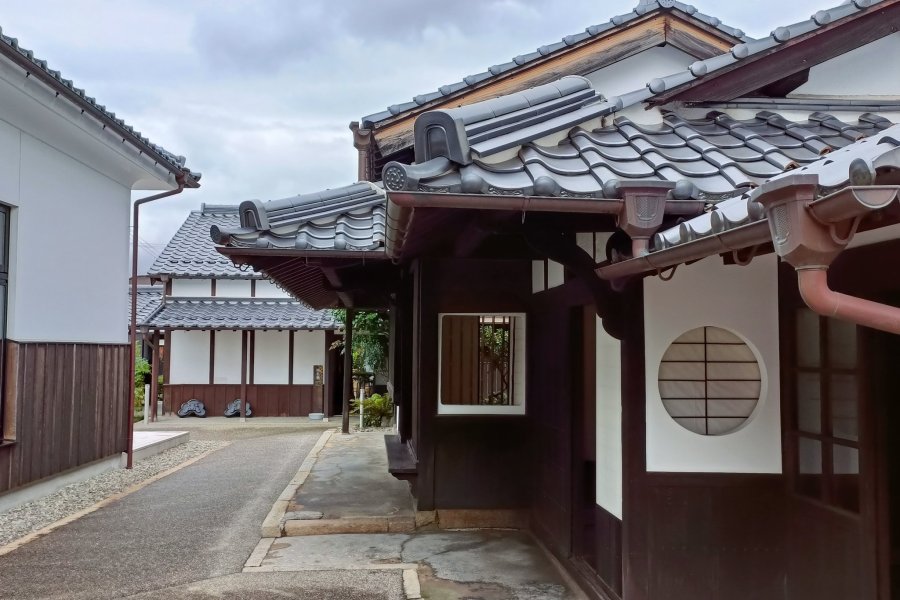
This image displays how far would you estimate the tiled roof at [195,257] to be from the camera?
76.3 ft

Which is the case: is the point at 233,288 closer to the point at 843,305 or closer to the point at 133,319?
the point at 133,319

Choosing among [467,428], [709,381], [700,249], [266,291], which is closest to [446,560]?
[467,428]

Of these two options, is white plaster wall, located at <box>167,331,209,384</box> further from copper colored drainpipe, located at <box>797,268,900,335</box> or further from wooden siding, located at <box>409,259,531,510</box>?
copper colored drainpipe, located at <box>797,268,900,335</box>

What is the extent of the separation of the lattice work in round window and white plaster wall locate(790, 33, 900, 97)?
2.79 metres

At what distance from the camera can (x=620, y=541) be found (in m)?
4.83

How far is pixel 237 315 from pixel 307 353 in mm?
2393

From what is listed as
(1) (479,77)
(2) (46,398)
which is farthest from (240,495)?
(1) (479,77)

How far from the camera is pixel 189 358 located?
883 inches

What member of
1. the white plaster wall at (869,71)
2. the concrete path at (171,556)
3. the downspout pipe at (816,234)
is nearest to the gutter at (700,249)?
the downspout pipe at (816,234)

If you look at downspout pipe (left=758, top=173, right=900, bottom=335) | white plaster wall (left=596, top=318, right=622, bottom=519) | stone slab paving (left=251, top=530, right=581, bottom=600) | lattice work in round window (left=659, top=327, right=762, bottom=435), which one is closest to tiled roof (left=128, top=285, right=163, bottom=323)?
stone slab paving (left=251, top=530, right=581, bottom=600)

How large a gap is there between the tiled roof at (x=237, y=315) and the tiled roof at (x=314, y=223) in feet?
45.9

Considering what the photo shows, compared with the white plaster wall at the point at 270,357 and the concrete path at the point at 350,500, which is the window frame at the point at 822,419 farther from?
the white plaster wall at the point at 270,357

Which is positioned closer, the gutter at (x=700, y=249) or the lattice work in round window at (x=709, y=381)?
the gutter at (x=700, y=249)

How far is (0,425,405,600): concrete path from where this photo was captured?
18.4 feet
